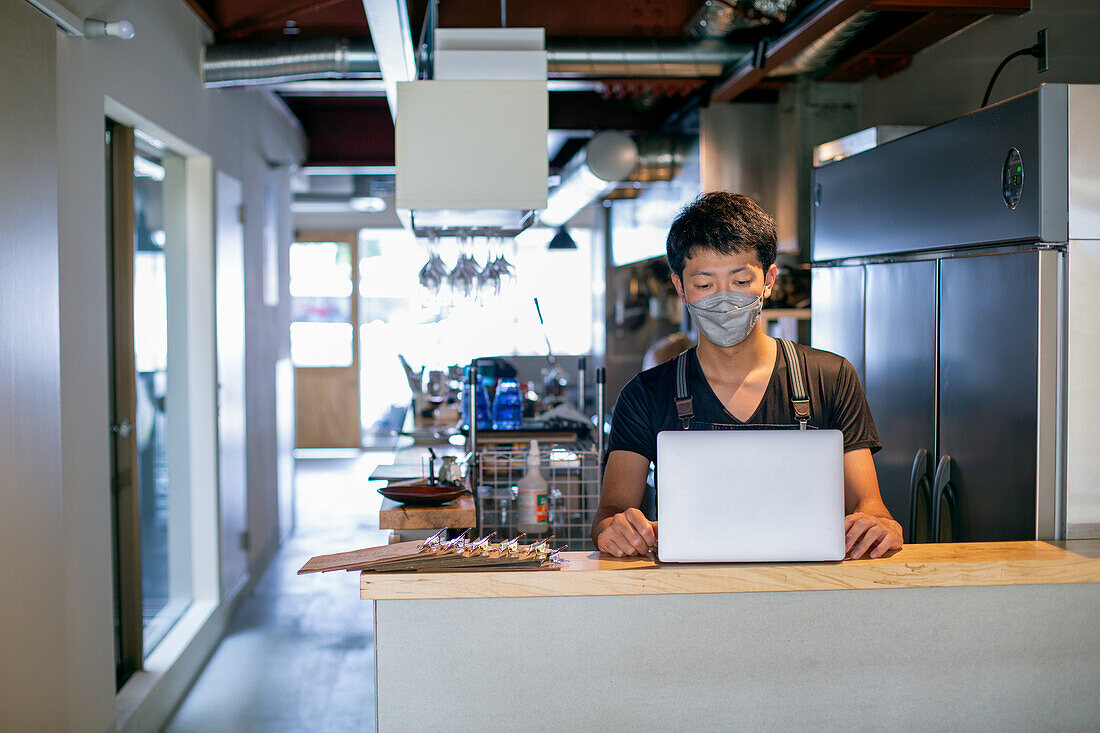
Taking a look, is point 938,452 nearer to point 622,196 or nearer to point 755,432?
point 755,432

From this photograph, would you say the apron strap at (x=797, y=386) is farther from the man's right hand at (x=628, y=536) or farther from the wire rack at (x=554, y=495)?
the wire rack at (x=554, y=495)

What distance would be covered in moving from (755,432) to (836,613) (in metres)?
0.41

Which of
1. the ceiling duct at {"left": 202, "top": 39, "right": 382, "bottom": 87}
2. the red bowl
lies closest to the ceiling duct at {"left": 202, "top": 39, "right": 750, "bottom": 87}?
the ceiling duct at {"left": 202, "top": 39, "right": 382, "bottom": 87}

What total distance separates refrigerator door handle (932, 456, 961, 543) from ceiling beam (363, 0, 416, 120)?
6.49 feet

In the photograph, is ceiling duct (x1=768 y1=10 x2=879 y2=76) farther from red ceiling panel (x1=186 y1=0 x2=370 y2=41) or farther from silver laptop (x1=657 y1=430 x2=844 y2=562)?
silver laptop (x1=657 y1=430 x2=844 y2=562)

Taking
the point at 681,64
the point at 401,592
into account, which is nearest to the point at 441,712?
the point at 401,592

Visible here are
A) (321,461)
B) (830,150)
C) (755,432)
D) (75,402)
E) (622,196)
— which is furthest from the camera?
(321,461)

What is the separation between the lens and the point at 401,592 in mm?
1688

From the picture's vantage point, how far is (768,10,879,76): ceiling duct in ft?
11.8

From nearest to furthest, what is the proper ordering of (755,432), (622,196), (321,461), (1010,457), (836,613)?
(755,432) < (836,613) < (1010,457) < (622,196) < (321,461)

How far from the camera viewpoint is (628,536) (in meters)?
1.78

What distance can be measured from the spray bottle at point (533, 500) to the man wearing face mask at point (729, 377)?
83cm

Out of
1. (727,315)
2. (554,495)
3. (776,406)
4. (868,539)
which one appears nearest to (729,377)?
(776,406)

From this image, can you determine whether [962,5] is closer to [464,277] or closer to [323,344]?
[464,277]
